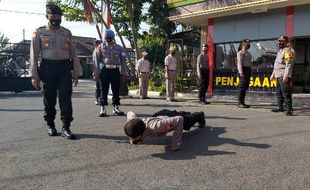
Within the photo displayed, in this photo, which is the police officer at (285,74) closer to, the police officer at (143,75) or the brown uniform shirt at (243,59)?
the brown uniform shirt at (243,59)

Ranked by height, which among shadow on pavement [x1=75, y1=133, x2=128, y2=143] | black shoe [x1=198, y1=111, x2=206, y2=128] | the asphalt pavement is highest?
black shoe [x1=198, y1=111, x2=206, y2=128]

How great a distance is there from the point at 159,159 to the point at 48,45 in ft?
8.40

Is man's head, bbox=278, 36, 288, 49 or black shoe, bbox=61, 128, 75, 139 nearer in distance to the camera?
black shoe, bbox=61, 128, 75, 139

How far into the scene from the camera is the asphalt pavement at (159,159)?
410 centimetres

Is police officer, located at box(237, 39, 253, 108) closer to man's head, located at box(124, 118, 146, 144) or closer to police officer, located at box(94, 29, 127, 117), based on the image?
police officer, located at box(94, 29, 127, 117)

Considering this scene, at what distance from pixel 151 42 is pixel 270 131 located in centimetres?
2201

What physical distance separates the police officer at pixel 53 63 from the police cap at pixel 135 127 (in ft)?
4.50

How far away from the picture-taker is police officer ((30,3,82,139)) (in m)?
6.15

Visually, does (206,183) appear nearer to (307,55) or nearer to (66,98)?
(66,98)

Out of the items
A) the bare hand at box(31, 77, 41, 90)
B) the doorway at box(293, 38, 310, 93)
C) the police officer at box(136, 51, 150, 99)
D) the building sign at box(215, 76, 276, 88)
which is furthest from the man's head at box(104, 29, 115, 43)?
the doorway at box(293, 38, 310, 93)

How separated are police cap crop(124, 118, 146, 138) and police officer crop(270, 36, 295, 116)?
4.74 m

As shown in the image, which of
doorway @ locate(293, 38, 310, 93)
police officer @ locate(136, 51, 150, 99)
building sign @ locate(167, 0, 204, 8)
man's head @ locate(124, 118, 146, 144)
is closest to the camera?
man's head @ locate(124, 118, 146, 144)

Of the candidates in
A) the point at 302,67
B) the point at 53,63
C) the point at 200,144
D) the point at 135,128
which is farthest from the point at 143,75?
the point at 135,128

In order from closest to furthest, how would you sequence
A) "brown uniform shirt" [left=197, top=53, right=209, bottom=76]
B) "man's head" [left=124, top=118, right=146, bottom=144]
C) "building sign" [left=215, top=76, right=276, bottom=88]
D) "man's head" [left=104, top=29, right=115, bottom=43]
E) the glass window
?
"man's head" [left=124, top=118, right=146, bottom=144]
"man's head" [left=104, top=29, right=115, bottom=43]
"brown uniform shirt" [left=197, top=53, right=209, bottom=76]
"building sign" [left=215, top=76, right=276, bottom=88]
the glass window
